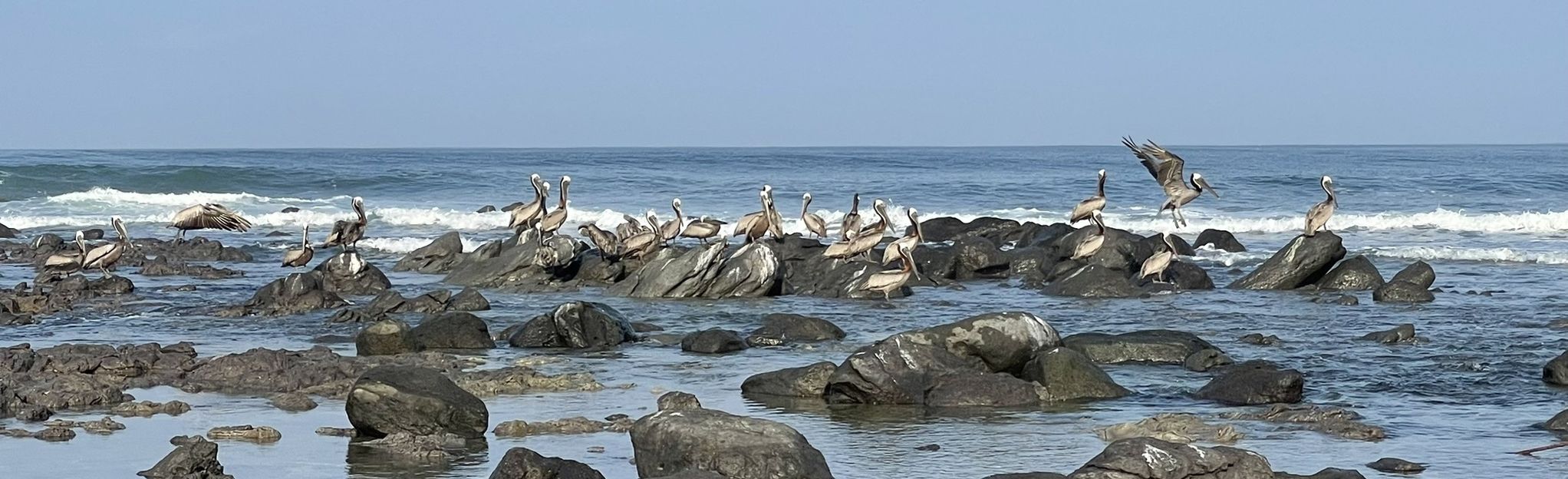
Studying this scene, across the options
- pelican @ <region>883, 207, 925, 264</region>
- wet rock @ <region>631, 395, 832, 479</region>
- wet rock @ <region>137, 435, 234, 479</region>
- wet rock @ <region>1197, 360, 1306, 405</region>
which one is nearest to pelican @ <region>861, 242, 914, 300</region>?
pelican @ <region>883, 207, 925, 264</region>

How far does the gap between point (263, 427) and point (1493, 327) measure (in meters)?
12.1

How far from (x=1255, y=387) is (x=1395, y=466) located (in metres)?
2.49

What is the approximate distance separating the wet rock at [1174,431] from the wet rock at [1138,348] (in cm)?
310

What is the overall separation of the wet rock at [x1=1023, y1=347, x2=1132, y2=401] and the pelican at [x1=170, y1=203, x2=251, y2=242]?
14.9 meters

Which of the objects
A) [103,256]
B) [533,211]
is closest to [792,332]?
[533,211]

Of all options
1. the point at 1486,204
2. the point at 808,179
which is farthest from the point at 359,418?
the point at 808,179

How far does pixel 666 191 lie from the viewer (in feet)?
185

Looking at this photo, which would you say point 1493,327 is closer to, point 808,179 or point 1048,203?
point 1048,203

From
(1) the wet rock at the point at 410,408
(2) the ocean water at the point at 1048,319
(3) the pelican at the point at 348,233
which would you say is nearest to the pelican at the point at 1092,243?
(2) the ocean water at the point at 1048,319

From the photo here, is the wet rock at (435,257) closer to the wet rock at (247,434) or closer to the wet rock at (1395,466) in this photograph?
the wet rock at (247,434)

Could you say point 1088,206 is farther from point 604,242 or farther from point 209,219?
point 209,219

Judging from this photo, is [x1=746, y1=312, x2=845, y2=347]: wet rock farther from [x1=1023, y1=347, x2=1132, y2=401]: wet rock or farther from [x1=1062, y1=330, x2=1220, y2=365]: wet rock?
[x1=1023, y1=347, x2=1132, y2=401]: wet rock

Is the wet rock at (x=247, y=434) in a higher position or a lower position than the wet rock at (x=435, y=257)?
higher

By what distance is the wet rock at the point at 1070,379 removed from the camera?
39.1 feet
